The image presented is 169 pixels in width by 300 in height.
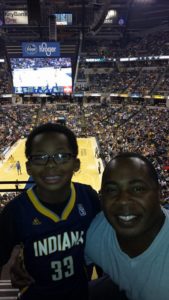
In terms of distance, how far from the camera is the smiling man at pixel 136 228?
5.32 feet

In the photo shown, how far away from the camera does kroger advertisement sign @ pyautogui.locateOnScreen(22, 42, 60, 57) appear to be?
3662 centimetres

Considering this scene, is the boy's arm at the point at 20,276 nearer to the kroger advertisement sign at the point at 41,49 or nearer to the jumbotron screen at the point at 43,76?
the kroger advertisement sign at the point at 41,49

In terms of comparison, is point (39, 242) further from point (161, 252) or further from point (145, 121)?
point (145, 121)

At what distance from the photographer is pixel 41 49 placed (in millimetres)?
37031

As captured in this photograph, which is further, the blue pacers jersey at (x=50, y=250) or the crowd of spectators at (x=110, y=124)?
the crowd of spectators at (x=110, y=124)

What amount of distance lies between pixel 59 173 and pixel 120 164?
50 centimetres

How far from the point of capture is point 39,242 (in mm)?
2117

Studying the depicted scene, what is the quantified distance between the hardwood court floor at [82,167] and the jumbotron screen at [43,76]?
Result: 8129 millimetres

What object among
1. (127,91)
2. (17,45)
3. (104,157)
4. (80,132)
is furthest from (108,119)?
(17,45)

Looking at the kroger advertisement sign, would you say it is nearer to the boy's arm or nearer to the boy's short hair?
the boy's short hair

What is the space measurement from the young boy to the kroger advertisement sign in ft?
A: 118

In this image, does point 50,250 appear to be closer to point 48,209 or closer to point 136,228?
point 48,209

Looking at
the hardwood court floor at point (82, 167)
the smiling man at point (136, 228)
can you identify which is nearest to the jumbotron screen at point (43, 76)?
the hardwood court floor at point (82, 167)

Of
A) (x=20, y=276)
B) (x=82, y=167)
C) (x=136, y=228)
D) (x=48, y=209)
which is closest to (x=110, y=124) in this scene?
(x=82, y=167)
